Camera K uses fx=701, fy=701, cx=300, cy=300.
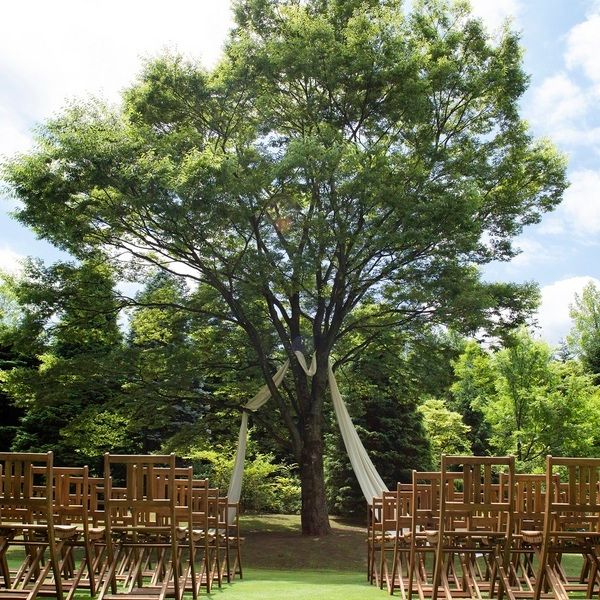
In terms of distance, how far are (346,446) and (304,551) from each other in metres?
1.97

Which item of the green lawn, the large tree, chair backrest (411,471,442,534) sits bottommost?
the green lawn

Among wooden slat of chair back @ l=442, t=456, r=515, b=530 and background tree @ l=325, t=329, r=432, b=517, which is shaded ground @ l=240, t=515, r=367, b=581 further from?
wooden slat of chair back @ l=442, t=456, r=515, b=530

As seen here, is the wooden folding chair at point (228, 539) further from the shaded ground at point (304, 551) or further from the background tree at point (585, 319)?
the background tree at point (585, 319)

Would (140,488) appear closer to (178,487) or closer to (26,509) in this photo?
(26,509)

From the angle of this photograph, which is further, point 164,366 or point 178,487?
point 164,366

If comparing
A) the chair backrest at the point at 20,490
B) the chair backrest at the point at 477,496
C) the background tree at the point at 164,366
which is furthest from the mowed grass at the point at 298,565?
the background tree at the point at 164,366

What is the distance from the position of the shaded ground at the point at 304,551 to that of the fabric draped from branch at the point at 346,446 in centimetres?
91

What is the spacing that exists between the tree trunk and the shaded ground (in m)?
0.27

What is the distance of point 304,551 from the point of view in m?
11.6

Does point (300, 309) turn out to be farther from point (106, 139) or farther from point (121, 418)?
point (106, 139)

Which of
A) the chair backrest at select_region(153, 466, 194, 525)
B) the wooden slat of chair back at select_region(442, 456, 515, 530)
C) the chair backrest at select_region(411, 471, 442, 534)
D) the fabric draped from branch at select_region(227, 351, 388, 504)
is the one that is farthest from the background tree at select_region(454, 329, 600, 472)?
the wooden slat of chair back at select_region(442, 456, 515, 530)

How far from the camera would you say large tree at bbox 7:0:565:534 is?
11.6 m

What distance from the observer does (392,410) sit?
18297 millimetres

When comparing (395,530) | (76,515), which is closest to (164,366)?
(395,530)
